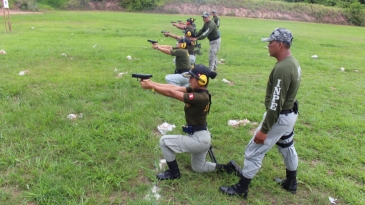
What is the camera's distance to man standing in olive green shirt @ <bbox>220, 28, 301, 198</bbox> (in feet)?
10.2

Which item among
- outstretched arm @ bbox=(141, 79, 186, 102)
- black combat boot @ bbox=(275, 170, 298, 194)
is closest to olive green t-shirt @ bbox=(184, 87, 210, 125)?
outstretched arm @ bbox=(141, 79, 186, 102)

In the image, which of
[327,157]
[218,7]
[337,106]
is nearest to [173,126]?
[327,157]

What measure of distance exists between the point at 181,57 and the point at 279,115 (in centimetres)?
403

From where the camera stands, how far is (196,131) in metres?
3.76

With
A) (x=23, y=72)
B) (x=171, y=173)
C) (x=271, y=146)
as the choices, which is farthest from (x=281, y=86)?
(x=23, y=72)

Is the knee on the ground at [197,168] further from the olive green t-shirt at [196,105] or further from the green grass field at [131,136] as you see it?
the olive green t-shirt at [196,105]

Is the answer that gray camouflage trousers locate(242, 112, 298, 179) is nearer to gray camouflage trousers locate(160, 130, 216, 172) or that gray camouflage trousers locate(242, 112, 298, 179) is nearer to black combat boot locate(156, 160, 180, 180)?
gray camouflage trousers locate(160, 130, 216, 172)

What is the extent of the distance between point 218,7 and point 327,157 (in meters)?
46.4

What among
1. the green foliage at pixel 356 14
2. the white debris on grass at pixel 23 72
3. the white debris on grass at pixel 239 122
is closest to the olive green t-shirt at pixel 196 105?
the white debris on grass at pixel 239 122

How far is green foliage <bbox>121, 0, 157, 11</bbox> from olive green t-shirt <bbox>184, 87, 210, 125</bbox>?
43447mm

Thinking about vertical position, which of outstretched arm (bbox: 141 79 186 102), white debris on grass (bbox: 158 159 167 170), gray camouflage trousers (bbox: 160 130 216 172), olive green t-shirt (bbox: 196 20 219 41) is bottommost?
white debris on grass (bbox: 158 159 167 170)

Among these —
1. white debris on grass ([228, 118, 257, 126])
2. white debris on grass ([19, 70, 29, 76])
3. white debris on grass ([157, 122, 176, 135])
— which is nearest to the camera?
white debris on grass ([157, 122, 176, 135])

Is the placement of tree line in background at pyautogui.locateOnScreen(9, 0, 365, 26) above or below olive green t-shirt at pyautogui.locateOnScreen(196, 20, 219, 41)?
above

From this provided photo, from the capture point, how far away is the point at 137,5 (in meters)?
44.5
